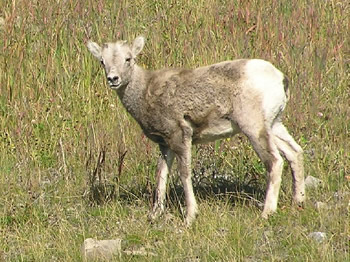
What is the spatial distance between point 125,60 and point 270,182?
1695 millimetres

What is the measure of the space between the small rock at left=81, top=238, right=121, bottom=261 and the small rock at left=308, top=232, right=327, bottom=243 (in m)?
1.44

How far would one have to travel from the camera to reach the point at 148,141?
27.2 ft

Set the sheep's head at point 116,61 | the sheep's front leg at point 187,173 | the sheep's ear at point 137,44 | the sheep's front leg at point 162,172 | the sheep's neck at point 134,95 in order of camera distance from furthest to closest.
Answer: the sheep's ear at point 137,44 < the sheep's neck at point 134,95 < the sheep's front leg at point 162,172 < the sheep's head at point 116,61 < the sheep's front leg at point 187,173

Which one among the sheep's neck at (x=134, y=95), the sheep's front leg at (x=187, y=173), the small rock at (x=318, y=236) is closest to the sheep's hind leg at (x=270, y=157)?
the sheep's front leg at (x=187, y=173)

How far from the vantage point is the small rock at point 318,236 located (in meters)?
5.89

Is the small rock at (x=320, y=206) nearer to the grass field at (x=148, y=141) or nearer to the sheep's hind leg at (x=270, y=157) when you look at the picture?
the grass field at (x=148, y=141)

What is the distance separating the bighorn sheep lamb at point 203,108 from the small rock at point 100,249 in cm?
83

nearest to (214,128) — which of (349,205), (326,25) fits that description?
(349,205)

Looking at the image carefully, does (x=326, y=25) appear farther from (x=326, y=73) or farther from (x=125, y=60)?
(x=125, y=60)

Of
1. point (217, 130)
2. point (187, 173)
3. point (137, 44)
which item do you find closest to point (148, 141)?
point (137, 44)

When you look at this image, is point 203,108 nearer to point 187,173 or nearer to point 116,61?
point 187,173

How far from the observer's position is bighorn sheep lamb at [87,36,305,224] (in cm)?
676

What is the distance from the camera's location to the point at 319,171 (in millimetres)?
7535

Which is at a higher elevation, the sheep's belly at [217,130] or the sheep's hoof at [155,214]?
the sheep's belly at [217,130]
